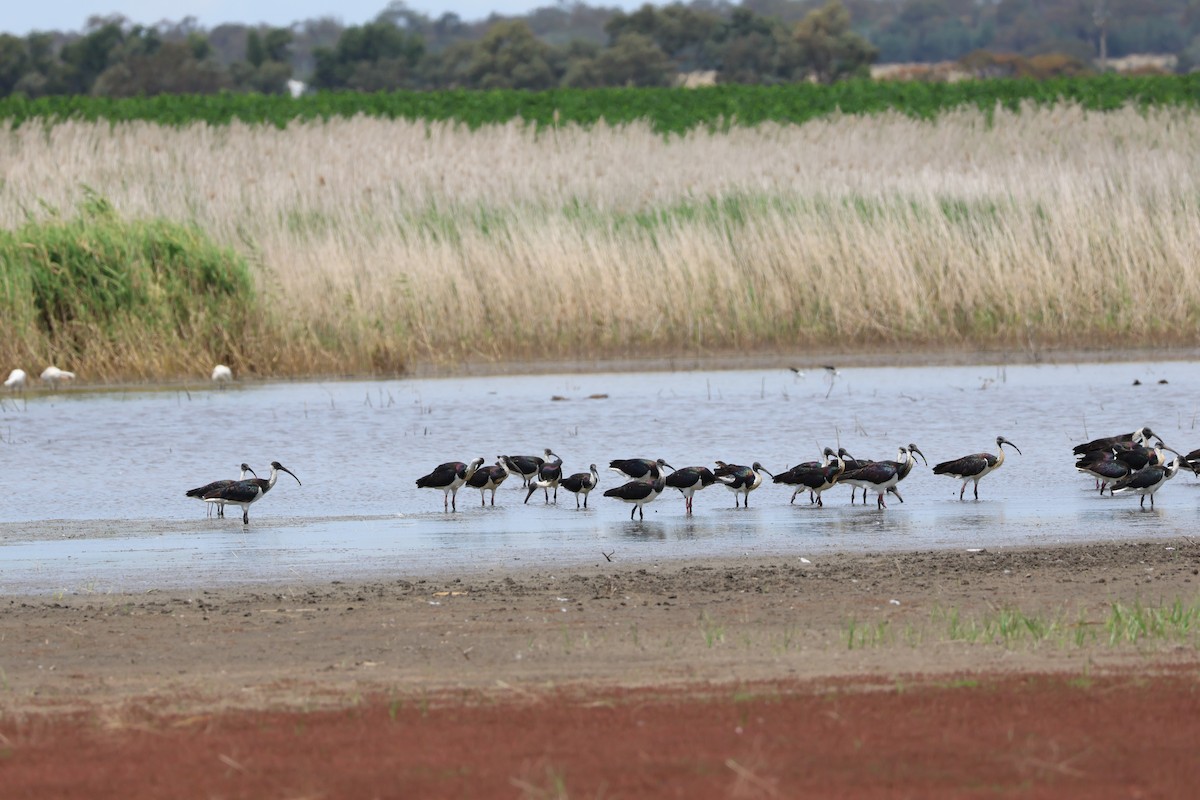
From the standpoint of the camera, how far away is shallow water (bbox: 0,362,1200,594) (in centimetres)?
1064

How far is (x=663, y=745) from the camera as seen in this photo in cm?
606

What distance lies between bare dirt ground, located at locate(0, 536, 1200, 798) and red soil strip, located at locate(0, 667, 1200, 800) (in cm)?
2

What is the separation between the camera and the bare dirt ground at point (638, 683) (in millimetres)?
5770

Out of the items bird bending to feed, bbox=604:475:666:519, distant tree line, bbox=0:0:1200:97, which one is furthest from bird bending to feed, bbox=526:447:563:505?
distant tree line, bbox=0:0:1200:97

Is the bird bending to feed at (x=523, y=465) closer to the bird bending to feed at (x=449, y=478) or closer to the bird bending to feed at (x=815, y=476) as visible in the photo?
the bird bending to feed at (x=449, y=478)

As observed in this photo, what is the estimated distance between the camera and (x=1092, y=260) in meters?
21.2

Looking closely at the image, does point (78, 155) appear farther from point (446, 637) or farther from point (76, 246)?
point (446, 637)

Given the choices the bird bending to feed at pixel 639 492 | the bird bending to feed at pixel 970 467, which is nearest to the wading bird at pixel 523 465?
the bird bending to feed at pixel 639 492

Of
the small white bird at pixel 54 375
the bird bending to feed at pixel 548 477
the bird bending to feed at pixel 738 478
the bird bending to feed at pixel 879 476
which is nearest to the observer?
the bird bending to feed at pixel 879 476

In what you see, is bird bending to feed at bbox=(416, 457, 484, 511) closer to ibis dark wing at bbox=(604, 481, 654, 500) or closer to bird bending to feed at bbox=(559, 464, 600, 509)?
bird bending to feed at bbox=(559, 464, 600, 509)

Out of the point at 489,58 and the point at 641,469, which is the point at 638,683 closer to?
the point at 641,469

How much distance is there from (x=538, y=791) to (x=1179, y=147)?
24.8 meters

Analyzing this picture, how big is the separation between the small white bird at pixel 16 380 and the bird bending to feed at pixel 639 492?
9447 mm

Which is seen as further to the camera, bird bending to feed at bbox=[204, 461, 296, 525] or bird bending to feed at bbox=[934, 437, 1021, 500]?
bird bending to feed at bbox=[934, 437, 1021, 500]
